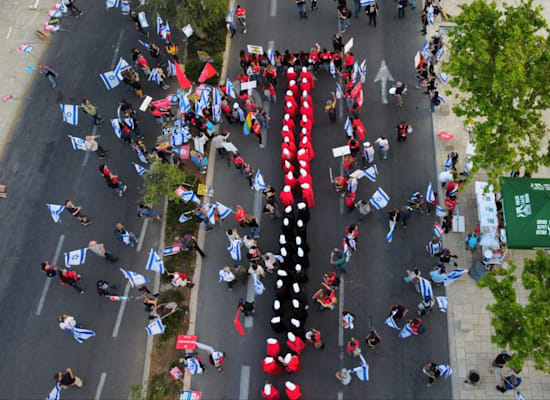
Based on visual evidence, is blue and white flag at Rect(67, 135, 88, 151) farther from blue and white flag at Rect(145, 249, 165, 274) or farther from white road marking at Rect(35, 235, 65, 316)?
blue and white flag at Rect(145, 249, 165, 274)

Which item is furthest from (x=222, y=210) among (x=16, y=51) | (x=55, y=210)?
(x=16, y=51)

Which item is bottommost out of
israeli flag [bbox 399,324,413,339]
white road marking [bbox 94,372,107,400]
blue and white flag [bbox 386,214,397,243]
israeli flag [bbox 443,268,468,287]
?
white road marking [bbox 94,372,107,400]

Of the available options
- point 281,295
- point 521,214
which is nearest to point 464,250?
point 521,214

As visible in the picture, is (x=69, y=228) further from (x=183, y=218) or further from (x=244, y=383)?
(x=244, y=383)

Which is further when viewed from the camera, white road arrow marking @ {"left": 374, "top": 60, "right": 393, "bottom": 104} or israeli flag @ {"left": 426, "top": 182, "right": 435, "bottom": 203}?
white road arrow marking @ {"left": 374, "top": 60, "right": 393, "bottom": 104}

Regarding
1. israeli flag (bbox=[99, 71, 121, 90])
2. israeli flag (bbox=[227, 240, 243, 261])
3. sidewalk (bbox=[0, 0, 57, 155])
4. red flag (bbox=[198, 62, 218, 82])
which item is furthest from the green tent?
sidewalk (bbox=[0, 0, 57, 155])

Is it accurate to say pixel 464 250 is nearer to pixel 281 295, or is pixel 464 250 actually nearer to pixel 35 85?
pixel 281 295
